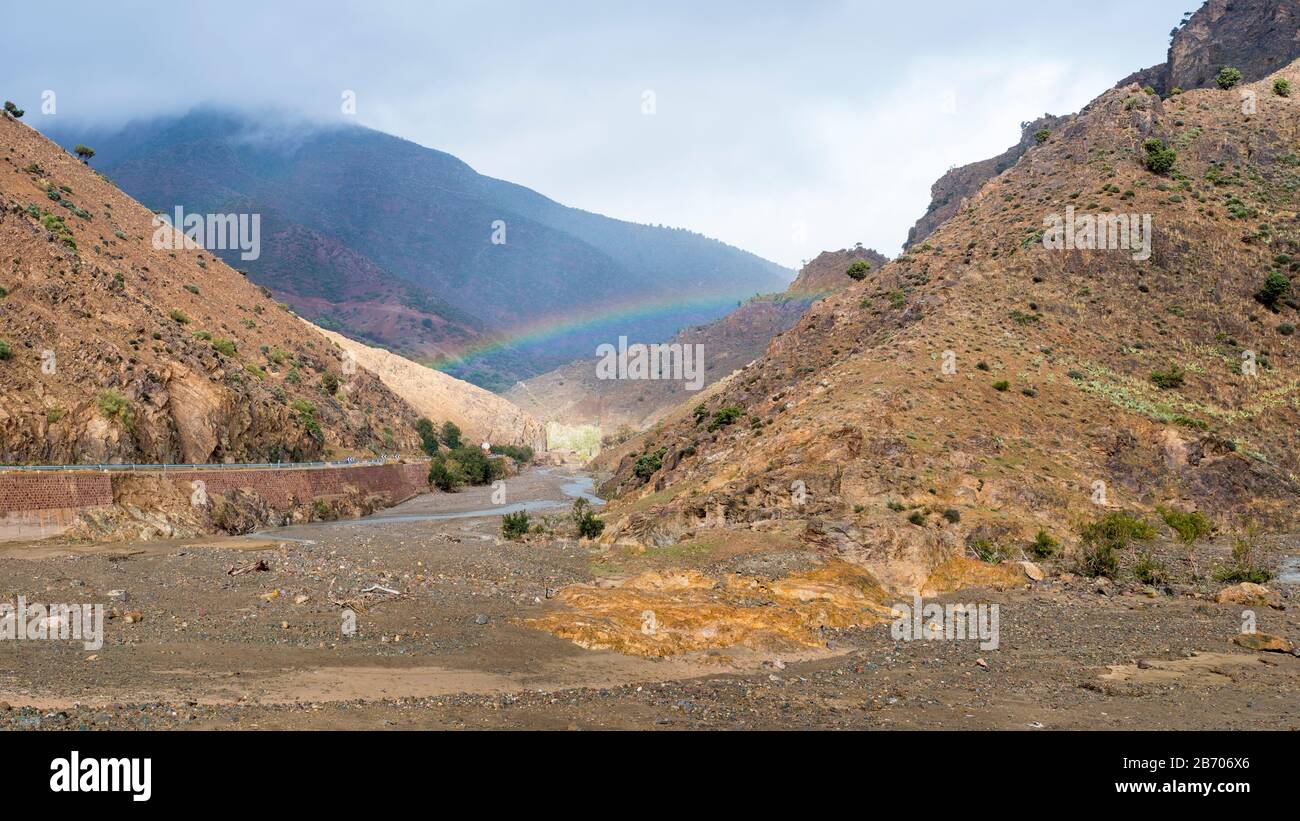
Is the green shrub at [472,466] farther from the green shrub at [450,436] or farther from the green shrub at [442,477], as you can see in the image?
the green shrub at [450,436]

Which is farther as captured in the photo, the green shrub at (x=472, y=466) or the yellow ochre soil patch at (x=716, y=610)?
the green shrub at (x=472, y=466)

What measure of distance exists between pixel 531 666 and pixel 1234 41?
110 metres

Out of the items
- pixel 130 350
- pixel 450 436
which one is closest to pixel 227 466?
pixel 130 350

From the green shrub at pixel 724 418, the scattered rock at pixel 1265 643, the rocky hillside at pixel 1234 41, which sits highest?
the rocky hillside at pixel 1234 41

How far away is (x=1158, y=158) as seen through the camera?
Answer: 6156cm

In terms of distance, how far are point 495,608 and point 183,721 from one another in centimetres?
1241

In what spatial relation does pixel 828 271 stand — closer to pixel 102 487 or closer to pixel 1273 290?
pixel 1273 290

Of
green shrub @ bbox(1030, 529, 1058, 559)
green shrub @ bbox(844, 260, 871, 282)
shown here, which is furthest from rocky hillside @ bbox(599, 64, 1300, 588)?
green shrub @ bbox(844, 260, 871, 282)

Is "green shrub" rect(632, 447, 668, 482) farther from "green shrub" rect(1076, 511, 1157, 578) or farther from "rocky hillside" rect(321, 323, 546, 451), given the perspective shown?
"rocky hillside" rect(321, 323, 546, 451)

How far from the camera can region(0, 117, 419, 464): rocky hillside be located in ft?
145

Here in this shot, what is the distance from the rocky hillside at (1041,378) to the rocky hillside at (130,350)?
24455mm

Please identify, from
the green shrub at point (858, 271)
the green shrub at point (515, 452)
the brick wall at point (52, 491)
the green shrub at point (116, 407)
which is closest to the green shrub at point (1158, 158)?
the green shrub at point (858, 271)

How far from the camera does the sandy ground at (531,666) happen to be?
15875 mm
